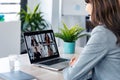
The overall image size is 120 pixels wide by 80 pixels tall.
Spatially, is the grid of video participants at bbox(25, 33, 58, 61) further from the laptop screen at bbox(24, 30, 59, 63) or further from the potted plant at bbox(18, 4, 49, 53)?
the potted plant at bbox(18, 4, 49, 53)

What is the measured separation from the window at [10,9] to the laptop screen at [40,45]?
1864 millimetres

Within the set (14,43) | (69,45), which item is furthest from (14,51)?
(69,45)

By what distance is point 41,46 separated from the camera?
1979mm

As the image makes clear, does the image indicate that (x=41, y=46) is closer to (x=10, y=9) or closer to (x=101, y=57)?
(x=101, y=57)

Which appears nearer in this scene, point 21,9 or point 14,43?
point 14,43

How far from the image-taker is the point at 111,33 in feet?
4.28

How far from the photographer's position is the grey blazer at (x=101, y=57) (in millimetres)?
1282

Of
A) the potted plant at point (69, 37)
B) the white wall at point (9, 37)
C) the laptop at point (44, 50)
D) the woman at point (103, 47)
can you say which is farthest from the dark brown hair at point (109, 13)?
the white wall at point (9, 37)

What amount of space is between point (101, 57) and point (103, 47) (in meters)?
0.06

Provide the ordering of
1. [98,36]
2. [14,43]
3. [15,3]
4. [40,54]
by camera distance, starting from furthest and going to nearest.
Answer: [15,3]
[14,43]
[40,54]
[98,36]

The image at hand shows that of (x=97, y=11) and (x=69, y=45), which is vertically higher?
(x=97, y=11)

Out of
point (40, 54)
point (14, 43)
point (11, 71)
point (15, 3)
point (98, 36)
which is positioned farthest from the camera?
point (15, 3)

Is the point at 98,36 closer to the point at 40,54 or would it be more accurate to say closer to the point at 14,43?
the point at 40,54

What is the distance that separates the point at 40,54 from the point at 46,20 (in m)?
2.19
